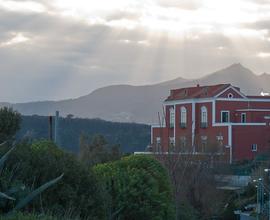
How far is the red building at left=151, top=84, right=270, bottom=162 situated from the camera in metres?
88.2

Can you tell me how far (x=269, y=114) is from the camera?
92.1 m

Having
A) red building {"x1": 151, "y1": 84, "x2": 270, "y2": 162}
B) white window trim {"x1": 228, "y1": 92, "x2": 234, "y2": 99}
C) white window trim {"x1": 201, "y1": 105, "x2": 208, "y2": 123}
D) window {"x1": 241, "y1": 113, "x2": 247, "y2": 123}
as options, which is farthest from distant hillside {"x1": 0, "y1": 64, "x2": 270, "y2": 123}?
window {"x1": 241, "y1": 113, "x2": 247, "y2": 123}

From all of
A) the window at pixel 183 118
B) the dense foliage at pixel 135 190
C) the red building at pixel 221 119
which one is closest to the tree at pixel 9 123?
the dense foliage at pixel 135 190

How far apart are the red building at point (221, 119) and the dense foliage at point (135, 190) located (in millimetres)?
61812

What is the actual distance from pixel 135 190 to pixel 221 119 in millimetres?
72380

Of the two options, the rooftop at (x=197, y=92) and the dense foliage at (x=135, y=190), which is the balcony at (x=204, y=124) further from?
the dense foliage at (x=135, y=190)

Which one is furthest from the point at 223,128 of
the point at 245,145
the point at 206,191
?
the point at 206,191

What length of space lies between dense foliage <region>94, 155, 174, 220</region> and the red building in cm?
6181

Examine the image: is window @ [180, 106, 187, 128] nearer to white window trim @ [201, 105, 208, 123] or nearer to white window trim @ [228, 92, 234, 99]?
white window trim @ [201, 105, 208, 123]

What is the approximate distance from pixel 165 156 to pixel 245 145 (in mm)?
31651

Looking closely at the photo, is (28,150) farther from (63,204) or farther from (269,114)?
(269,114)

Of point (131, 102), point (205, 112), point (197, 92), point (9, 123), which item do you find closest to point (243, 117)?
point (205, 112)

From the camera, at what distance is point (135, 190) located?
19922 millimetres

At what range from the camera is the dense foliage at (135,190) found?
771 inches
